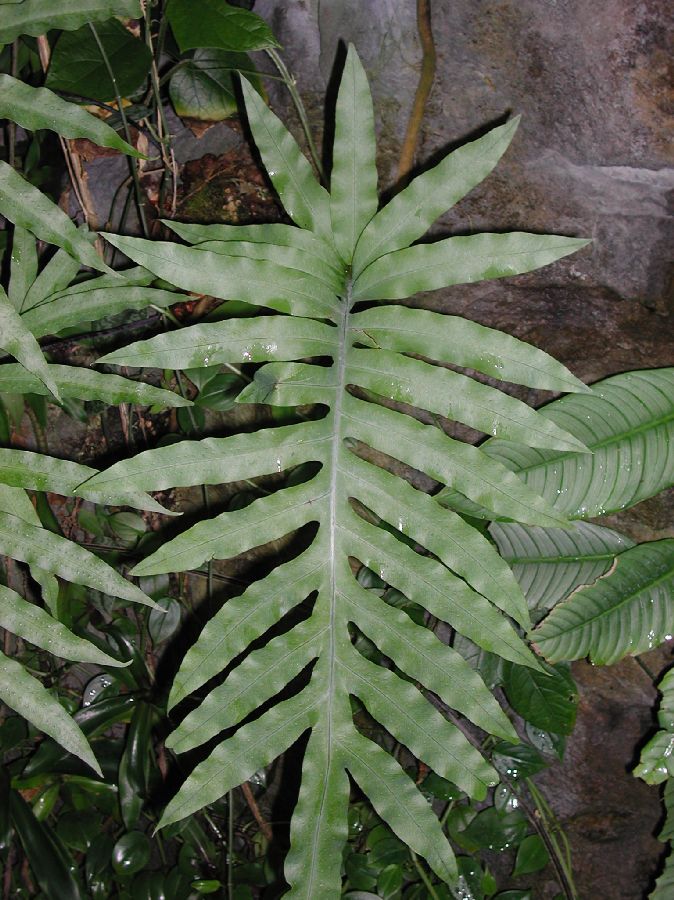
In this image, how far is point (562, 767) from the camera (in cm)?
220

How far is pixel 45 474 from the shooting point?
1.52 meters

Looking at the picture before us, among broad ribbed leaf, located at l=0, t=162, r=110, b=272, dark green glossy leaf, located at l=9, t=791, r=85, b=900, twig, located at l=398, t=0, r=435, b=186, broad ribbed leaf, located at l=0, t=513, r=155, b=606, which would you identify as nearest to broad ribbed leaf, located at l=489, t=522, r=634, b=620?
broad ribbed leaf, located at l=0, t=513, r=155, b=606

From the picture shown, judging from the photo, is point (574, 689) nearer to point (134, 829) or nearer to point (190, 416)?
point (190, 416)

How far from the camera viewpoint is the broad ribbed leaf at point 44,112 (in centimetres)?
140

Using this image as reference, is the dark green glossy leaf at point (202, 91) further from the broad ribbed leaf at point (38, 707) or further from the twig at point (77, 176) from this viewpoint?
the broad ribbed leaf at point (38, 707)

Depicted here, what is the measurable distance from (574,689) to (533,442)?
2.80ft

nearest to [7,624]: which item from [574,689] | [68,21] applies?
[68,21]

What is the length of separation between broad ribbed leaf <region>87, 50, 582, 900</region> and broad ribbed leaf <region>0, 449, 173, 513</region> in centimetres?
18

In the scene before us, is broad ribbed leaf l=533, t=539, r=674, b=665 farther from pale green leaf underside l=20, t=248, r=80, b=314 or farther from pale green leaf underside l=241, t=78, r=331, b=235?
pale green leaf underside l=20, t=248, r=80, b=314

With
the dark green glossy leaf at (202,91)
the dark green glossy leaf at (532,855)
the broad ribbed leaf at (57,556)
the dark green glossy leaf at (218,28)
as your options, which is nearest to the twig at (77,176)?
the dark green glossy leaf at (202,91)

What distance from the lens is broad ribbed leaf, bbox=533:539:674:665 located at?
1662mm

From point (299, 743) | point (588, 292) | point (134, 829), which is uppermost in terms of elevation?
point (588, 292)

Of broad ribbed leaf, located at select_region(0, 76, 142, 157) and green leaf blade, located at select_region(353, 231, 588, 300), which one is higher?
broad ribbed leaf, located at select_region(0, 76, 142, 157)

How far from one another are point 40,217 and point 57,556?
63 cm
